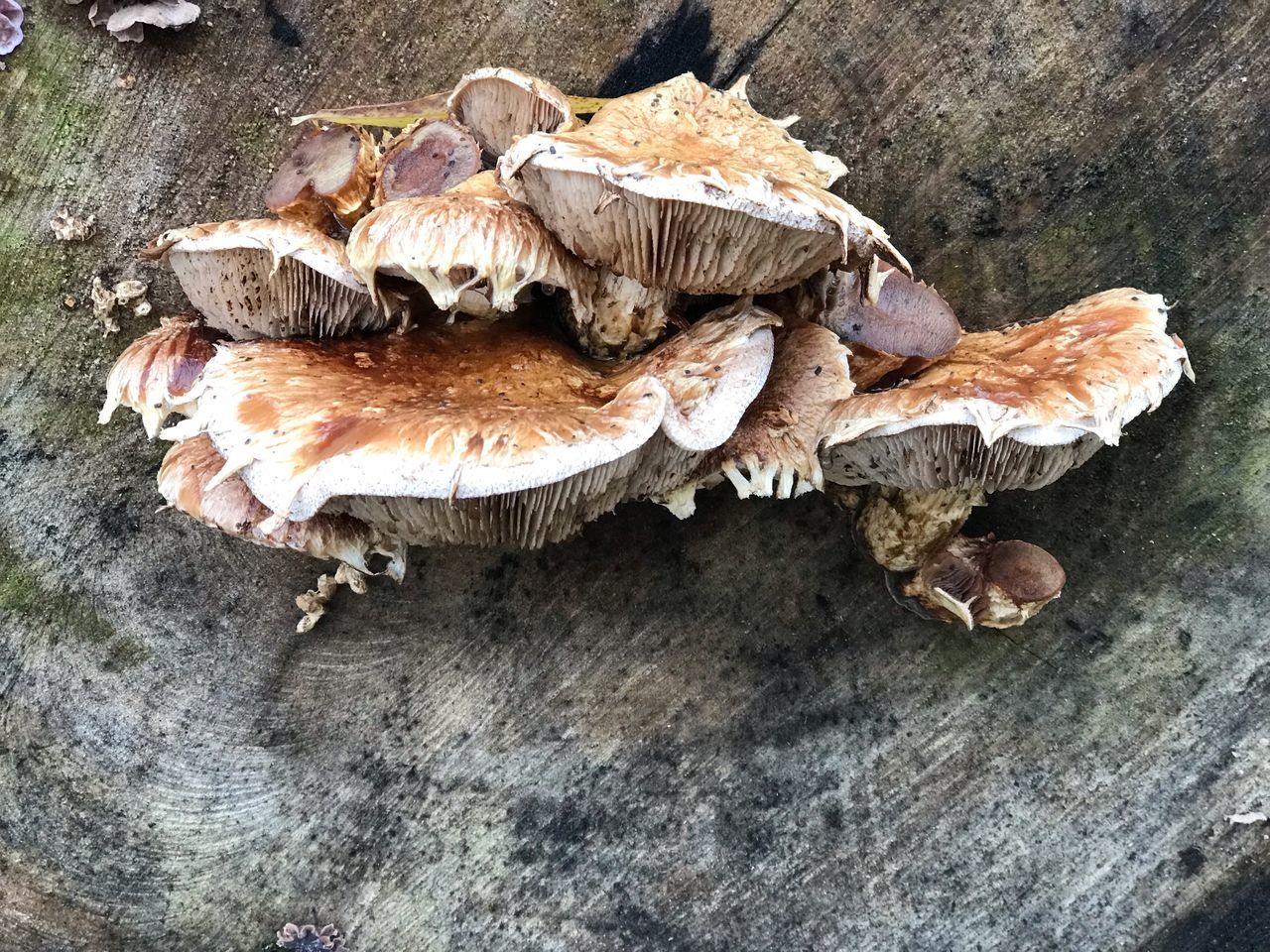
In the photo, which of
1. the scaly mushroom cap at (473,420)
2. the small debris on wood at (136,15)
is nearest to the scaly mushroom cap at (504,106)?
the scaly mushroom cap at (473,420)

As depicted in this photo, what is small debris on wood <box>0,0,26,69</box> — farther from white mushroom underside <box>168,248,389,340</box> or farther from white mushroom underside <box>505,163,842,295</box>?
white mushroom underside <box>505,163,842,295</box>

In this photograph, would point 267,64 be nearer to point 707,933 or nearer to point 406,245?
point 406,245

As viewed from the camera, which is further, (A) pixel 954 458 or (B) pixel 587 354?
(B) pixel 587 354

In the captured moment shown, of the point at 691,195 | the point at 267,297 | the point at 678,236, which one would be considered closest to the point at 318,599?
the point at 267,297

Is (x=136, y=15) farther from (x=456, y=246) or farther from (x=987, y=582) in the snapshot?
(x=987, y=582)

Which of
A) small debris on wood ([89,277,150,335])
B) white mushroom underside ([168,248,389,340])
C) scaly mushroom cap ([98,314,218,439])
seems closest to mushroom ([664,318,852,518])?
white mushroom underside ([168,248,389,340])

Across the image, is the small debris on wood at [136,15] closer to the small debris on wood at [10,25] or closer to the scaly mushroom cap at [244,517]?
the small debris on wood at [10,25]
